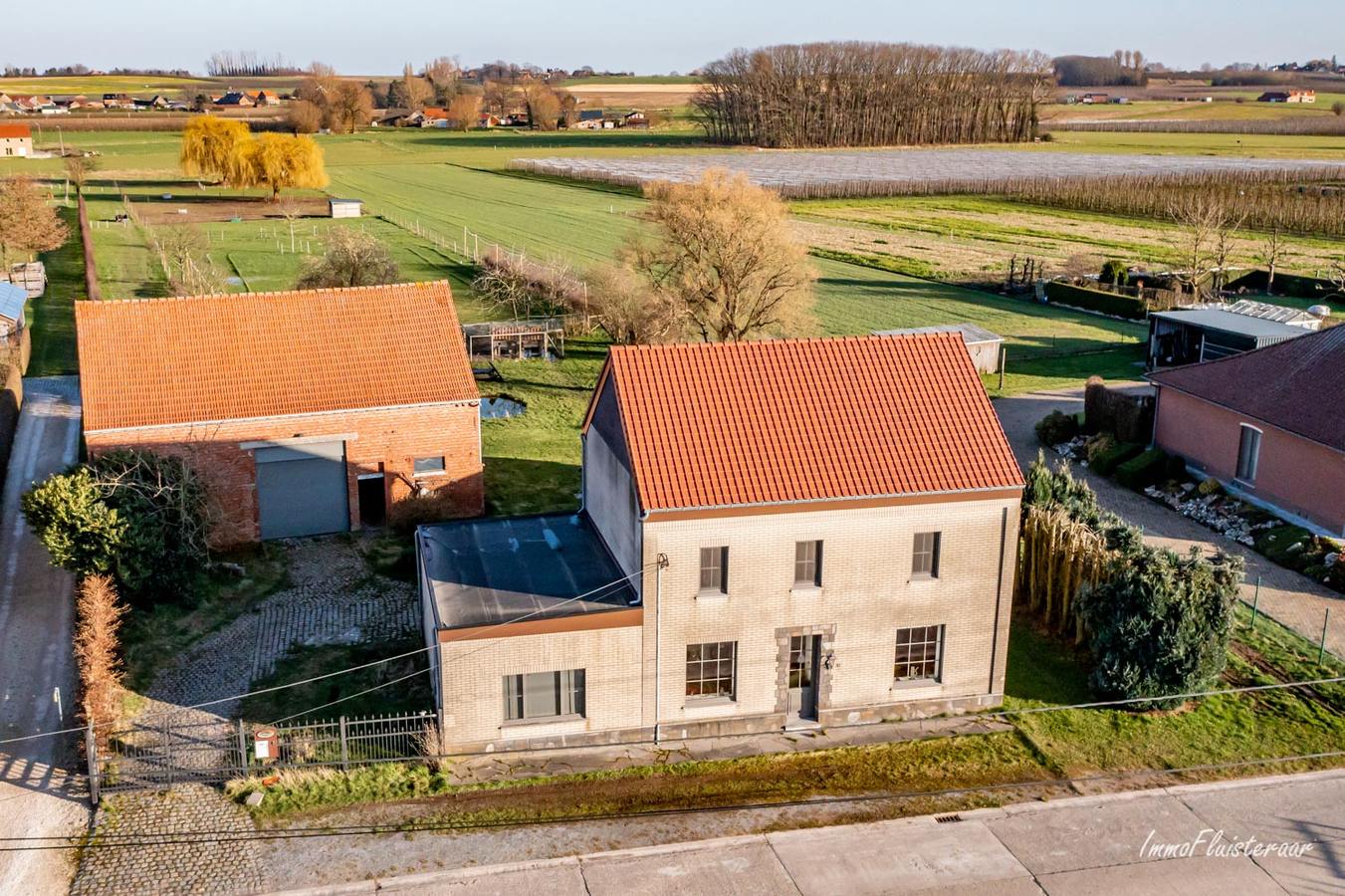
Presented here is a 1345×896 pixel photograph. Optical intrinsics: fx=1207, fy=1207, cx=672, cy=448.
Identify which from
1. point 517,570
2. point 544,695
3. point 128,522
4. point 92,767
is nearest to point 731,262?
point 517,570

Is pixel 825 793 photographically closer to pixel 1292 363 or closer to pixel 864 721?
pixel 864 721

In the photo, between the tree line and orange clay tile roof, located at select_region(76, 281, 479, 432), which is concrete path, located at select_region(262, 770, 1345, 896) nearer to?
orange clay tile roof, located at select_region(76, 281, 479, 432)

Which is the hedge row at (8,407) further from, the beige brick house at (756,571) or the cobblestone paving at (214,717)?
the beige brick house at (756,571)

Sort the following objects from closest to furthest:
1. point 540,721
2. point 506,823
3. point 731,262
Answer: point 506,823 → point 540,721 → point 731,262

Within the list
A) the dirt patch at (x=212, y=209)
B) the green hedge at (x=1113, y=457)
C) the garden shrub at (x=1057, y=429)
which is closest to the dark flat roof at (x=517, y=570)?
the green hedge at (x=1113, y=457)

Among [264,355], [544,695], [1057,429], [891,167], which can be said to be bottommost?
[544,695]

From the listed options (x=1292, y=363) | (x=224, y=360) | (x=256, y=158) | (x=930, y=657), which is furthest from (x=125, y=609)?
(x=256, y=158)

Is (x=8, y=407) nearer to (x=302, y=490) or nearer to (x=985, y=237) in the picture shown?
(x=302, y=490)
